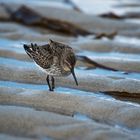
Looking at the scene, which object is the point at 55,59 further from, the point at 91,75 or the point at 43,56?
the point at 91,75

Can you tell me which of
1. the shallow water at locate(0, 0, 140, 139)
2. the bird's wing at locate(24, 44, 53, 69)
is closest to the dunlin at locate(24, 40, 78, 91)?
the bird's wing at locate(24, 44, 53, 69)

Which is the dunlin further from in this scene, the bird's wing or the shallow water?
the shallow water

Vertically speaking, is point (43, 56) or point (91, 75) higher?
point (43, 56)

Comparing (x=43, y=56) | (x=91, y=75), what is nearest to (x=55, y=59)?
(x=43, y=56)

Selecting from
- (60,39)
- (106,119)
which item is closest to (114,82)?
(106,119)

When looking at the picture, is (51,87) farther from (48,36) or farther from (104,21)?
(104,21)

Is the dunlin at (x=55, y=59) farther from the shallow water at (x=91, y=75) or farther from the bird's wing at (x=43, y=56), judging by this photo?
the shallow water at (x=91, y=75)

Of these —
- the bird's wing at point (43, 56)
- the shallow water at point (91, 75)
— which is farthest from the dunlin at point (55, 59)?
the shallow water at point (91, 75)

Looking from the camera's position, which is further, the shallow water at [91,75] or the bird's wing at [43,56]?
the bird's wing at [43,56]
